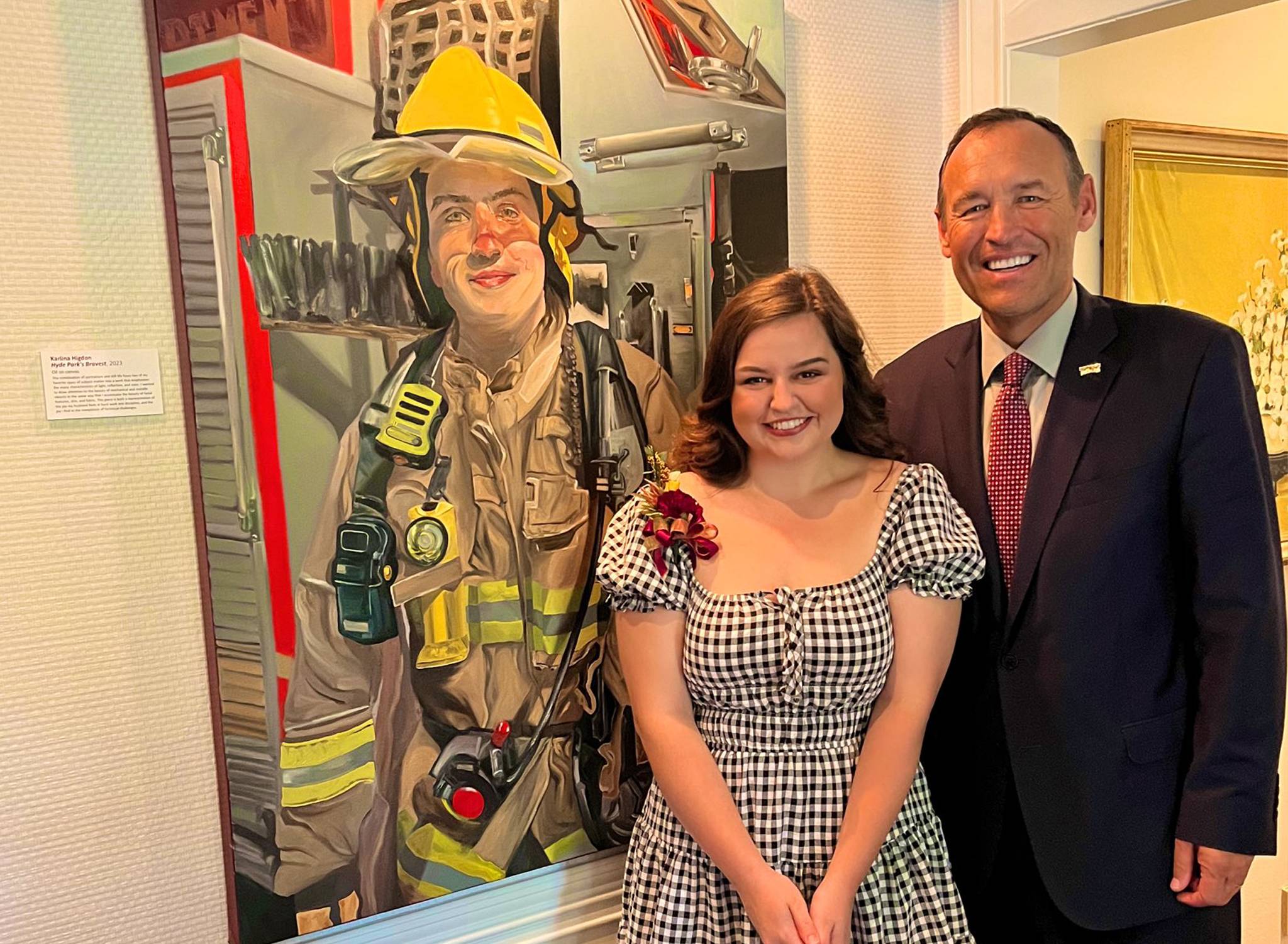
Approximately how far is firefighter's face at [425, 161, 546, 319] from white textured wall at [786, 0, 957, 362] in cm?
57

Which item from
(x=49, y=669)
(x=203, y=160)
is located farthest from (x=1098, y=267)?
(x=49, y=669)

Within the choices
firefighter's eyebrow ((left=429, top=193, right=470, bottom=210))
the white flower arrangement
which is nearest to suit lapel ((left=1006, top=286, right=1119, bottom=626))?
firefighter's eyebrow ((left=429, top=193, right=470, bottom=210))

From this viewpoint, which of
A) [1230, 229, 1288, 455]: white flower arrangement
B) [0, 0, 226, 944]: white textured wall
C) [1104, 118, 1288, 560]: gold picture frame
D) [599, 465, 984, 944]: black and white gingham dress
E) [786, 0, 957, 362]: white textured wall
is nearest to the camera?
[0, 0, 226, 944]: white textured wall

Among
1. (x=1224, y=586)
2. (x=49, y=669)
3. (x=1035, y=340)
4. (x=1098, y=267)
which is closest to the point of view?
(x=49, y=669)

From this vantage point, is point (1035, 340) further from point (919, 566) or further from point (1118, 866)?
point (1118, 866)

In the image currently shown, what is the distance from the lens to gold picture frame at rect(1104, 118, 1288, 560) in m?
2.13

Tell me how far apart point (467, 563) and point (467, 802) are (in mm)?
355

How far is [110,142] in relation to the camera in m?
1.19

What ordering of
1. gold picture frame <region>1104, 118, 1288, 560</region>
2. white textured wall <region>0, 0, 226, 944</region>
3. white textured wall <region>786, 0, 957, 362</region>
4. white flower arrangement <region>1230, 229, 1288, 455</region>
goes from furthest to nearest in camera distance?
white flower arrangement <region>1230, 229, 1288, 455</region>, gold picture frame <region>1104, 118, 1288, 560</region>, white textured wall <region>786, 0, 957, 362</region>, white textured wall <region>0, 0, 226, 944</region>

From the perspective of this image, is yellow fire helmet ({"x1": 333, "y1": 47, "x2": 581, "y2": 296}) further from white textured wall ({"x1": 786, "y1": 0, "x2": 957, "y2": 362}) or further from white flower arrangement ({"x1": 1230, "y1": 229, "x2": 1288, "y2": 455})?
Answer: white flower arrangement ({"x1": 1230, "y1": 229, "x2": 1288, "y2": 455})

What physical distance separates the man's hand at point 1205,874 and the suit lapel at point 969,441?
409 millimetres

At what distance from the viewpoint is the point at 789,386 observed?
142 cm

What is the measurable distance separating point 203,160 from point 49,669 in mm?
652

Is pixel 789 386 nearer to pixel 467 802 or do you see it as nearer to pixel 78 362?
pixel 467 802
